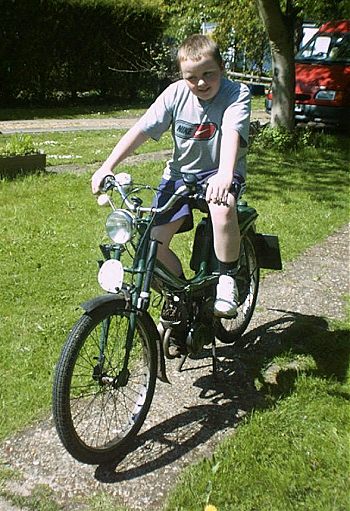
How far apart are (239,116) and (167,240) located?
2.44 ft

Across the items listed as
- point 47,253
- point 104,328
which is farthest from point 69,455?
point 47,253

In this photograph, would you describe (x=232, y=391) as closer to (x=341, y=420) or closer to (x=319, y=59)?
(x=341, y=420)

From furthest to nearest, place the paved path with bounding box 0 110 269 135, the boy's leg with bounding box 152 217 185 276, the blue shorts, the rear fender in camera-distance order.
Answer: the paved path with bounding box 0 110 269 135
the rear fender
the boy's leg with bounding box 152 217 185 276
the blue shorts

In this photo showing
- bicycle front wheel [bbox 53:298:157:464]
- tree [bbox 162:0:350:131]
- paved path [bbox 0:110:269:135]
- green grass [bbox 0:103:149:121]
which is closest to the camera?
bicycle front wheel [bbox 53:298:157:464]

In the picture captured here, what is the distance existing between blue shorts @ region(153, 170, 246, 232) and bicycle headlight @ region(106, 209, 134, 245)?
33 centimetres

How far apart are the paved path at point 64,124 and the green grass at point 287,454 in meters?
10.7

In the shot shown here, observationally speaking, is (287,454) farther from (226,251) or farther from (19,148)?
(19,148)

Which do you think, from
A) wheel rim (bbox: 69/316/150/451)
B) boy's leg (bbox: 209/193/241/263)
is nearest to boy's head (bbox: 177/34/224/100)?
boy's leg (bbox: 209/193/241/263)

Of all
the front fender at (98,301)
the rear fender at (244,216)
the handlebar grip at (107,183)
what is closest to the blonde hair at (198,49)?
the handlebar grip at (107,183)

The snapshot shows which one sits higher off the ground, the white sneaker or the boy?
the boy

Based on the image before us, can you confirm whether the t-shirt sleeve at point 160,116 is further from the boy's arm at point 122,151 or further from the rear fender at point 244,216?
the rear fender at point 244,216

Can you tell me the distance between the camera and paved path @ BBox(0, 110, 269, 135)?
1398 centimetres

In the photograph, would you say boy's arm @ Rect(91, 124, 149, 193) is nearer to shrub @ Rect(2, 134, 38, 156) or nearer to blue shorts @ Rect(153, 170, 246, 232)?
blue shorts @ Rect(153, 170, 246, 232)

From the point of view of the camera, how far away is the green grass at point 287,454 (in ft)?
8.89
